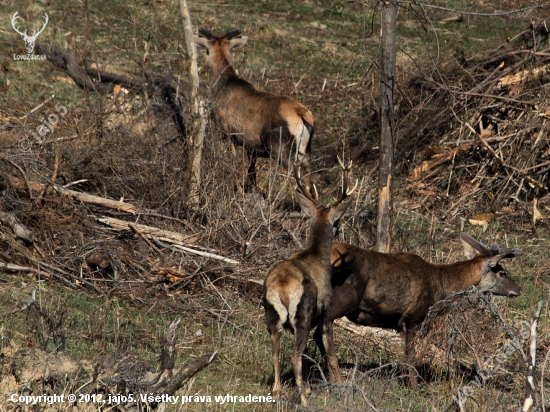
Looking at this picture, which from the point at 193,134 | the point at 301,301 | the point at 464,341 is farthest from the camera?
the point at 193,134

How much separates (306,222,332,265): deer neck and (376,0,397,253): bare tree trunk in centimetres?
195

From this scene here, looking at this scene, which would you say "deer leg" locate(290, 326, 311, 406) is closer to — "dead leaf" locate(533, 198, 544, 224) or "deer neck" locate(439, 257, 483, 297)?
"deer neck" locate(439, 257, 483, 297)

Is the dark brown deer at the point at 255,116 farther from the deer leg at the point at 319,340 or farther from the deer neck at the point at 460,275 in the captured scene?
the deer leg at the point at 319,340

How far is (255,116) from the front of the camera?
12727 millimetres

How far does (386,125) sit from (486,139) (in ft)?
14.0

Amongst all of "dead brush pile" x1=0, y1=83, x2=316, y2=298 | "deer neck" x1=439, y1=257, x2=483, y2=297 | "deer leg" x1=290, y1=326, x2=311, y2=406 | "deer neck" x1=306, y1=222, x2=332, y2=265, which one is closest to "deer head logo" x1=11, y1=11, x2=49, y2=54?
"dead brush pile" x1=0, y1=83, x2=316, y2=298

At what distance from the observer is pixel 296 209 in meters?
12.2

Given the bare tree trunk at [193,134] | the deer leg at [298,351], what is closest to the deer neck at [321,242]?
the deer leg at [298,351]

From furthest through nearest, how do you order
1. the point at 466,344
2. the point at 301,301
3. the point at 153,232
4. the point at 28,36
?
the point at 28,36, the point at 153,232, the point at 466,344, the point at 301,301

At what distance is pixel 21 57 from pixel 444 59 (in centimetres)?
818

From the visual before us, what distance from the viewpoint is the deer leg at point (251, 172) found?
11805 mm

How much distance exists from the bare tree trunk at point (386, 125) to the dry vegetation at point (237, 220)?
0.30m

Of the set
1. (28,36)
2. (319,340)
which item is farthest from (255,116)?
(28,36)

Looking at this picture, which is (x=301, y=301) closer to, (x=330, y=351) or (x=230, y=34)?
(x=330, y=351)
